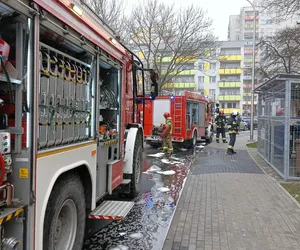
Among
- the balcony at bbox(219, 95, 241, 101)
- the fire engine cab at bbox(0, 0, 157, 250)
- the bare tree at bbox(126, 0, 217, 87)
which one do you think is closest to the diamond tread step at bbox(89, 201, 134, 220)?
the fire engine cab at bbox(0, 0, 157, 250)

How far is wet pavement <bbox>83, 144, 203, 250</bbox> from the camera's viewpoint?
463 cm

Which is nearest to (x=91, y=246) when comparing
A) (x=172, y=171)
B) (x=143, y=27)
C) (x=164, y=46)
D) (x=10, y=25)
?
(x=10, y=25)

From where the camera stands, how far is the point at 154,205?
6.40m

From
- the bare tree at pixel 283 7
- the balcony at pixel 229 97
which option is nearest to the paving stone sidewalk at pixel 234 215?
the bare tree at pixel 283 7

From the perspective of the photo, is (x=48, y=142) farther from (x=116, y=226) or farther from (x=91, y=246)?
(x=116, y=226)

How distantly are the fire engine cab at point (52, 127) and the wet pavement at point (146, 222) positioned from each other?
0.40 m

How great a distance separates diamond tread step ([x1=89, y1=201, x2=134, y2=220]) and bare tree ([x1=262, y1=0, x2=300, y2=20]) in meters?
8.07

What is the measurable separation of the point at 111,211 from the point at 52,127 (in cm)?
187

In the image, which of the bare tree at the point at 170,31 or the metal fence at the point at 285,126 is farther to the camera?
the bare tree at the point at 170,31

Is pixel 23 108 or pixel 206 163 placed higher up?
pixel 23 108

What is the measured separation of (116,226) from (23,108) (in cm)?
317

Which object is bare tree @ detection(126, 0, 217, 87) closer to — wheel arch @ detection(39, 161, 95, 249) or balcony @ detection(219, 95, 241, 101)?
wheel arch @ detection(39, 161, 95, 249)

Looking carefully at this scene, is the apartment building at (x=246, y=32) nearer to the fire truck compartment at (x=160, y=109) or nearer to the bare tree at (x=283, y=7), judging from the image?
the fire truck compartment at (x=160, y=109)

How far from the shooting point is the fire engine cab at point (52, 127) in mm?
2658
